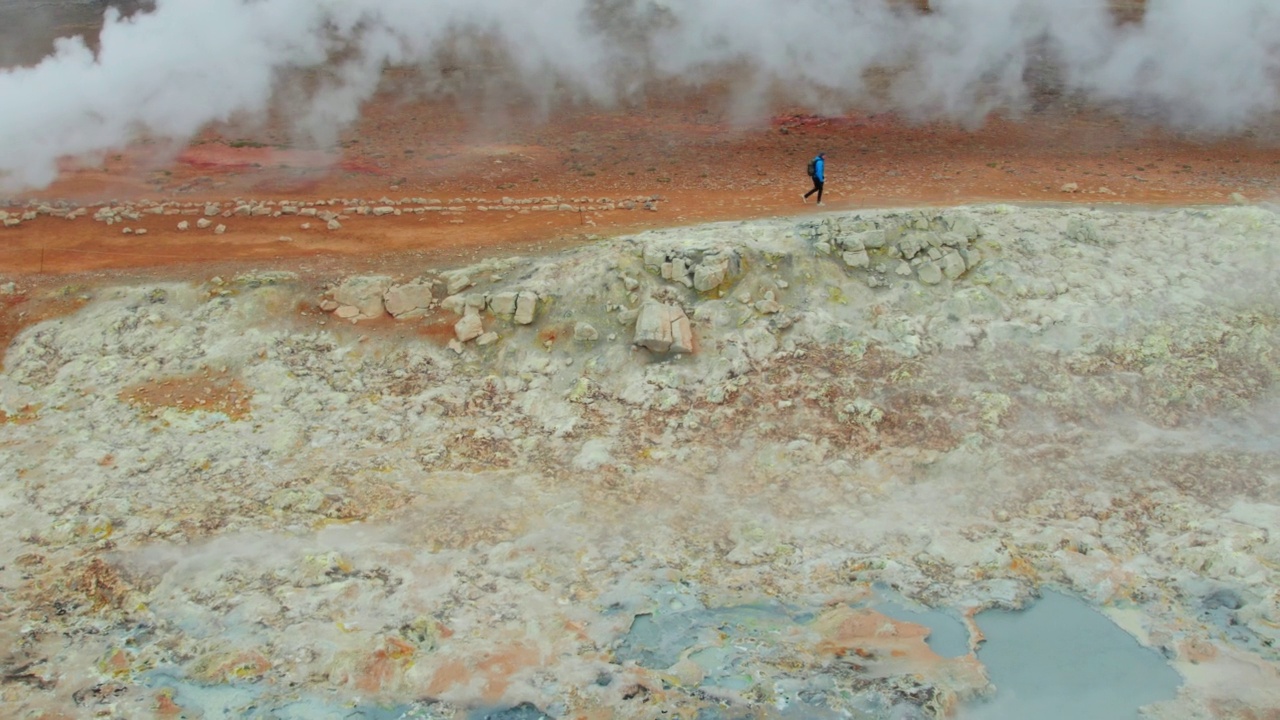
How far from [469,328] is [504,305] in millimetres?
400

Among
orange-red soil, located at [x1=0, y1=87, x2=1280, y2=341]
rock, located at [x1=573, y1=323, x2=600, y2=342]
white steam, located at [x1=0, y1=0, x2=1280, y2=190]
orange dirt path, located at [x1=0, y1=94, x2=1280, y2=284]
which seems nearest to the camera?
rock, located at [x1=573, y1=323, x2=600, y2=342]

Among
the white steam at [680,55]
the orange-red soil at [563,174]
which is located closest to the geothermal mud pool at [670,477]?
the orange-red soil at [563,174]

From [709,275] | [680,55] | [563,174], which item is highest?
[680,55]

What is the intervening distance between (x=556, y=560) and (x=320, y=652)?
1.62 metres

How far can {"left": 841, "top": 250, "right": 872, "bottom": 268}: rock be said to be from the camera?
8.80 meters

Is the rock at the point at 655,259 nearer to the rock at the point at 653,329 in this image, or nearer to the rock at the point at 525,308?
the rock at the point at 653,329

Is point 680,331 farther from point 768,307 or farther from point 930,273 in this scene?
point 930,273

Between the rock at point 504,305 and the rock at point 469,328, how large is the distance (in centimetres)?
19

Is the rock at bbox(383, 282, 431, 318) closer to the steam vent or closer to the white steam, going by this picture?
the steam vent

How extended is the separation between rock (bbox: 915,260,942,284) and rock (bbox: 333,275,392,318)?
5.22m

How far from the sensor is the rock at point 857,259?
346 inches

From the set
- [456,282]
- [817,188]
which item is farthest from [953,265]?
[456,282]

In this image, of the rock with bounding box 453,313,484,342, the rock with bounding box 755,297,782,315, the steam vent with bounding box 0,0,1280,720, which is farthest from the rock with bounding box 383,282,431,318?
the rock with bounding box 755,297,782,315

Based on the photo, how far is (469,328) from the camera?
28.5ft
